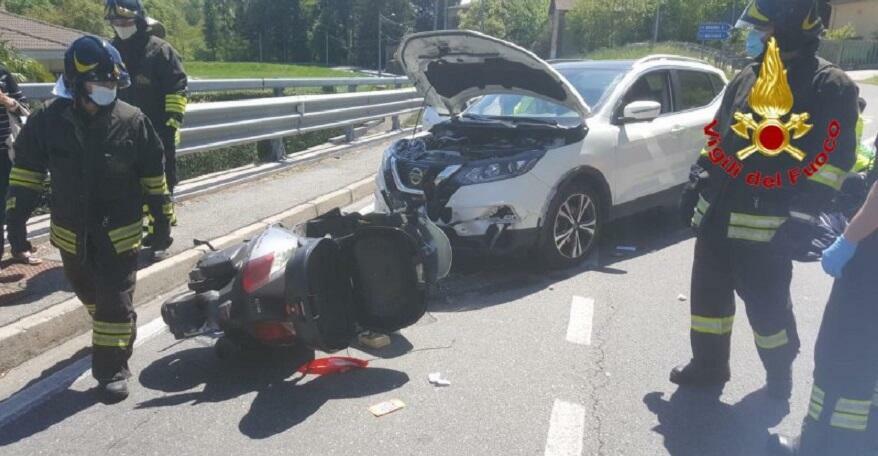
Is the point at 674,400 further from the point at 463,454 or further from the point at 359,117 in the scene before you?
the point at 359,117

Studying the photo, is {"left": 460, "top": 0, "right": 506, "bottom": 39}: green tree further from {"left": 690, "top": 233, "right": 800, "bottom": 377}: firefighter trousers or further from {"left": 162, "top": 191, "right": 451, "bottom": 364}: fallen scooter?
{"left": 690, "top": 233, "right": 800, "bottom": 377}: firefighter trousers

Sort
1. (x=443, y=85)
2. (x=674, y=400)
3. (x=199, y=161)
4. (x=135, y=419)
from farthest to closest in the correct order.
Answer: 1. (x=199, y=161)
2. (x=443, y=85)
3. (x=674, y=400)
4. (x=135, y=419)

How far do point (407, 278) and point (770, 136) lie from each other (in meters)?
2.04

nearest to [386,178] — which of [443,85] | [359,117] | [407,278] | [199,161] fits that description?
[443,85]

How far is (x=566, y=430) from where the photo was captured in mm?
3396

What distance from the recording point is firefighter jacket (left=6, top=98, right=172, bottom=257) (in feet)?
11.8

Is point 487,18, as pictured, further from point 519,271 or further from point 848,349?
point 848,349

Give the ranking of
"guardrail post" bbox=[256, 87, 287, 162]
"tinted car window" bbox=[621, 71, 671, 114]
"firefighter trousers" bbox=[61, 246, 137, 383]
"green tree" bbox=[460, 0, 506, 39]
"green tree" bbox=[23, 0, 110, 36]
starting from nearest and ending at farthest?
"firefighter trousers" bbox=[61, 246, 137, 383]
"tinted car window" bbox=[621, 71, 671, 114]
"guardrail post" bbox=[256, 87, 287, 162]
"green tree" bbox=[23, 0, 110, 36]
"green tree" bbox=[460, 0, 506, 39]

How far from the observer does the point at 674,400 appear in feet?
12.3

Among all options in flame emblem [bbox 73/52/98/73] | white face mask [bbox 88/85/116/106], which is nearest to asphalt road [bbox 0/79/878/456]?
white face mask [bbox 88/85/116/106]

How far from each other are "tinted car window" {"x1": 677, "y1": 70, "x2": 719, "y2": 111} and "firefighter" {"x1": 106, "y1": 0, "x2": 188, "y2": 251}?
15.3 ft

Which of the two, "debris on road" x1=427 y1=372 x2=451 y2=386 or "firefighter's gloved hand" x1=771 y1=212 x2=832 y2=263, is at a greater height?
"firefighter's gloved hand" x1=771 y1=212 x2=832 y2=263

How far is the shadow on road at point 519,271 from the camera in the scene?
208 inches

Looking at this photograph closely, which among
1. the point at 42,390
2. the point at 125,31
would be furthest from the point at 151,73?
the point at 42,390
